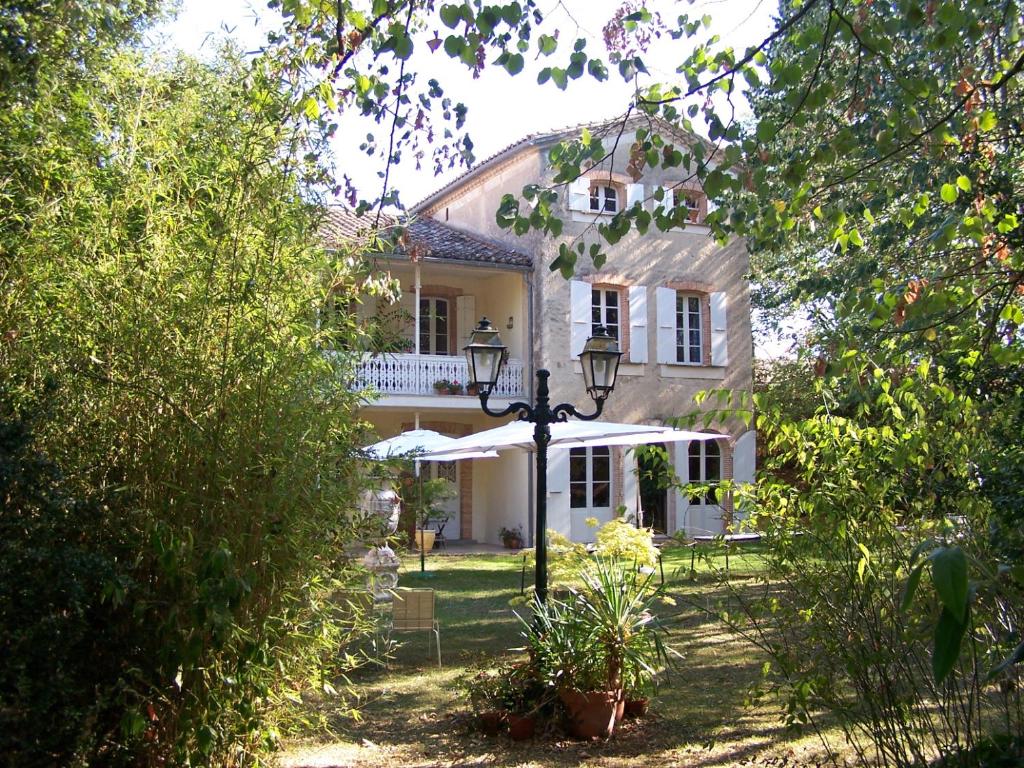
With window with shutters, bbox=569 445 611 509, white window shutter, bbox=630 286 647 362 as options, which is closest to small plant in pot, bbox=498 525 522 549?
window with shutters, bbox=569 445 611 509

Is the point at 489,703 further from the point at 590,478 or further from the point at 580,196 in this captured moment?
the point at 580,196

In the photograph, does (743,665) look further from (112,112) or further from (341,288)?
(112,112)

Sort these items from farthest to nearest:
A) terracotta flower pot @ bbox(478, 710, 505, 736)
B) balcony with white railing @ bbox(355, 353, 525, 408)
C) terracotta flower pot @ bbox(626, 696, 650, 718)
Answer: balcony with white railing @ bbox(355, 353, 525, 408), terracotta flower pot @ bbox(626, 696, 650, 718), terracotta flower pot @ bbox(478, 710, 505, 736)

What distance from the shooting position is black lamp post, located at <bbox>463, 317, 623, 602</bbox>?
640cm

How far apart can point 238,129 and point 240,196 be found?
0.57 meters

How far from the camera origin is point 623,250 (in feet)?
58.4

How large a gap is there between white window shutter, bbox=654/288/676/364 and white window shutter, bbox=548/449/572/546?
284 centimetres

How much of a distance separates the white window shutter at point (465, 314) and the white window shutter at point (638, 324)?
2910mm

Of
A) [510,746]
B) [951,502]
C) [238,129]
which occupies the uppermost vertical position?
[238,129]

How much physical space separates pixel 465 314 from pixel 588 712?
1342 cm

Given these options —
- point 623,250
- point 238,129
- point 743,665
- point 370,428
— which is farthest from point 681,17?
point 623,250

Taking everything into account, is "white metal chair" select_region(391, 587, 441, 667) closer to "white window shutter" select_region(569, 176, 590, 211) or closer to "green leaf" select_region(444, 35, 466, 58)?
"green leaf" select_region(444, 35, 466, 58)

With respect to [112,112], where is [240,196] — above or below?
below

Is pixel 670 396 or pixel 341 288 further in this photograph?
pixel 670 396
